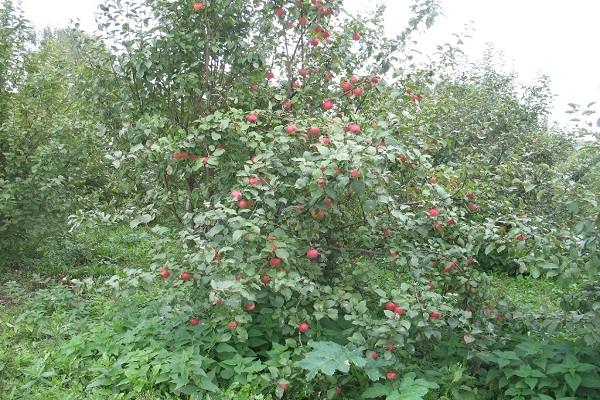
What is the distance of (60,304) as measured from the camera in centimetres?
407

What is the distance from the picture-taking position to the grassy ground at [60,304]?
9.53 feet

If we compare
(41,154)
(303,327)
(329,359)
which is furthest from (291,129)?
(41,154)

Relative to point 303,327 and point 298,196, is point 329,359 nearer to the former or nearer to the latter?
point 303,327

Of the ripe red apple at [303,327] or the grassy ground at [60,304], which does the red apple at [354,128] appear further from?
the grassy ground at [60,304]

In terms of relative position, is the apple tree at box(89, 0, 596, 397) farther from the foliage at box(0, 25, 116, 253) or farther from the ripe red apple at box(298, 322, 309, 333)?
the foliage at box(0, 25, 116, 253)

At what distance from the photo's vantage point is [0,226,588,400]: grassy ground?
2.91 meters

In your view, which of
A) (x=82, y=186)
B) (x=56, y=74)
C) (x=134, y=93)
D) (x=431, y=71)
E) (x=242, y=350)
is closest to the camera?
(x=242, y=350)

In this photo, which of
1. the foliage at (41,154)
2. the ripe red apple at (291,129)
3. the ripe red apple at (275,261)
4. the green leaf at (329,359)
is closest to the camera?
the green leaf at (329,359)

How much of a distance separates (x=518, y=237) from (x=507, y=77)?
583 centimetres

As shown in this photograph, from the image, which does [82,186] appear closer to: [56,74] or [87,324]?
[56,74]

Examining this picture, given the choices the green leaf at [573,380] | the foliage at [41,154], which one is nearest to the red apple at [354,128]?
the green leaf at [573,380]

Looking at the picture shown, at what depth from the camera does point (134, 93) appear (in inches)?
146

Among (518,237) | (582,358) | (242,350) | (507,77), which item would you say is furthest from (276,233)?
(507,77)

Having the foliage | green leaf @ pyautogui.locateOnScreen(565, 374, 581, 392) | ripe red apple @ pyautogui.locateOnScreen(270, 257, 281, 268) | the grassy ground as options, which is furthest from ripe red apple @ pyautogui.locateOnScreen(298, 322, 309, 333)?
the foliage
